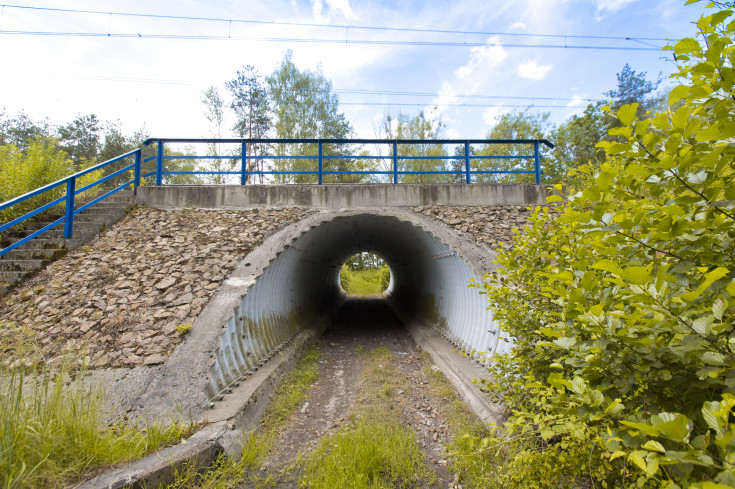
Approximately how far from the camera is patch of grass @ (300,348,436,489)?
331 centimetres

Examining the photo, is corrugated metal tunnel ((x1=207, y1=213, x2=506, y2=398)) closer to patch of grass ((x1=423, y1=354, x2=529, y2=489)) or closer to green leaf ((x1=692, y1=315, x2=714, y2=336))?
patch of grass ((x1=423, y1=354, x2=529, y2=489))

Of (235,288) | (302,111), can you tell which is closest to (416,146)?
(302,111)

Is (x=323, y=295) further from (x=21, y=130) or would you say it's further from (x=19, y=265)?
(x=21, y=130)

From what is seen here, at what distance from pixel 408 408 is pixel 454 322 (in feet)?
9.69

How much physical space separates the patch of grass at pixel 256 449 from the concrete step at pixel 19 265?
5.62 metres

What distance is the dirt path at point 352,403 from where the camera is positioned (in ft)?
12.6

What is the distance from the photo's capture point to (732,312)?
1.45 meters

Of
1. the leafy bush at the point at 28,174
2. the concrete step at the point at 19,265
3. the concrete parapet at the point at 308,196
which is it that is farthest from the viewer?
the concrete parapet at the point at 308,196

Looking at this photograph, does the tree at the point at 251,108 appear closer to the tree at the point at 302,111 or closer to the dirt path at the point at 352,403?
the tree at the point at 302,111

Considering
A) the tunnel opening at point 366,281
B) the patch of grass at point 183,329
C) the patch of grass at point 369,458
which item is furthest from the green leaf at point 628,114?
the tunnel opening at point 366,281

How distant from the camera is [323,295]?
44.4 ft

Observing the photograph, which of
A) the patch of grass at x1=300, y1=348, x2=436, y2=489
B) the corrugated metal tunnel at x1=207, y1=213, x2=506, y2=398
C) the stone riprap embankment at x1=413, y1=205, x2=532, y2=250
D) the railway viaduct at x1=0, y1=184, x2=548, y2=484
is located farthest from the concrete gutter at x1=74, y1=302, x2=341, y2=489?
the stone riprap embankment at x1=413, y1=205, x2=532, y2=250

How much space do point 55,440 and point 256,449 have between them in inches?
70.5

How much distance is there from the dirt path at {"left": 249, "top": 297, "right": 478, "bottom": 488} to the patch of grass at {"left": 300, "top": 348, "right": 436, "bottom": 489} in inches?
6.5
